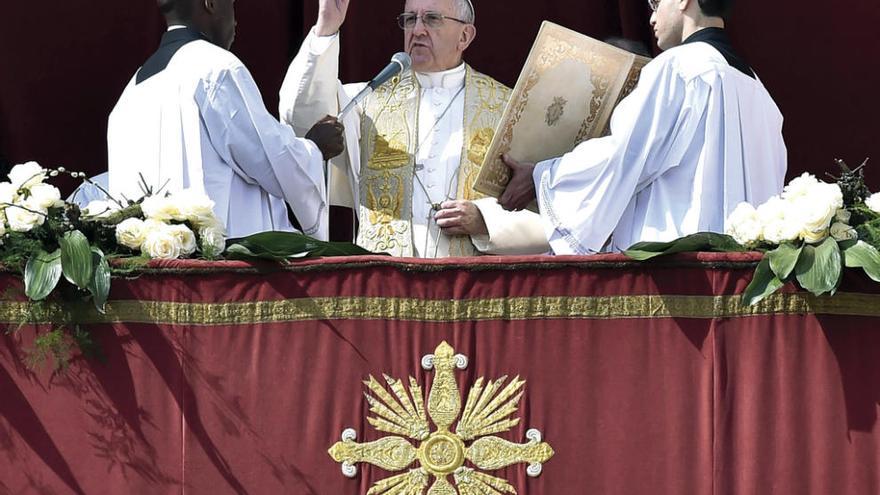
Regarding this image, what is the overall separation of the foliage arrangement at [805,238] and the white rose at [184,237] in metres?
1.40

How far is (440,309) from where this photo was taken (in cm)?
583

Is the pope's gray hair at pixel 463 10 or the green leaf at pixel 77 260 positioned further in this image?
the pope's gray hair at pixel 463 10

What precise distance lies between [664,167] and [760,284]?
1148 mm

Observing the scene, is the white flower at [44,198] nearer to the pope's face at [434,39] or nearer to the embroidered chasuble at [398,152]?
the embroidered chasuble at [398,152]

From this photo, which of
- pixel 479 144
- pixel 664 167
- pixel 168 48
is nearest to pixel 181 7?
pixel 168 48

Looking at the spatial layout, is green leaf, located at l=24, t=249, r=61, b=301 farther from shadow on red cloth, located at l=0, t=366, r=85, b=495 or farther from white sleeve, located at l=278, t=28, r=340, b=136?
white sleeve, located at l=278, t=28, r=340, b=136

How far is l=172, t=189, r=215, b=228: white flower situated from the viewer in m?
6.01

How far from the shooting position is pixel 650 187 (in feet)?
22.3

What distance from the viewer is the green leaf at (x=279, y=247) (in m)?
5.90

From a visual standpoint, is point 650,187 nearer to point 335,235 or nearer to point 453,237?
point 453,237

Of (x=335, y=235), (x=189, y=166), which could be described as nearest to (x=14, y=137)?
(x=335, y=235)

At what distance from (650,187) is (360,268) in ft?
4.64

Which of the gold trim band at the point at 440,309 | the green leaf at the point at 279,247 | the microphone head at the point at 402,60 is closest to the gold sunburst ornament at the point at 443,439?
the gold trim band at the point at 440,309

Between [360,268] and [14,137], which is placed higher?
[14,137]
